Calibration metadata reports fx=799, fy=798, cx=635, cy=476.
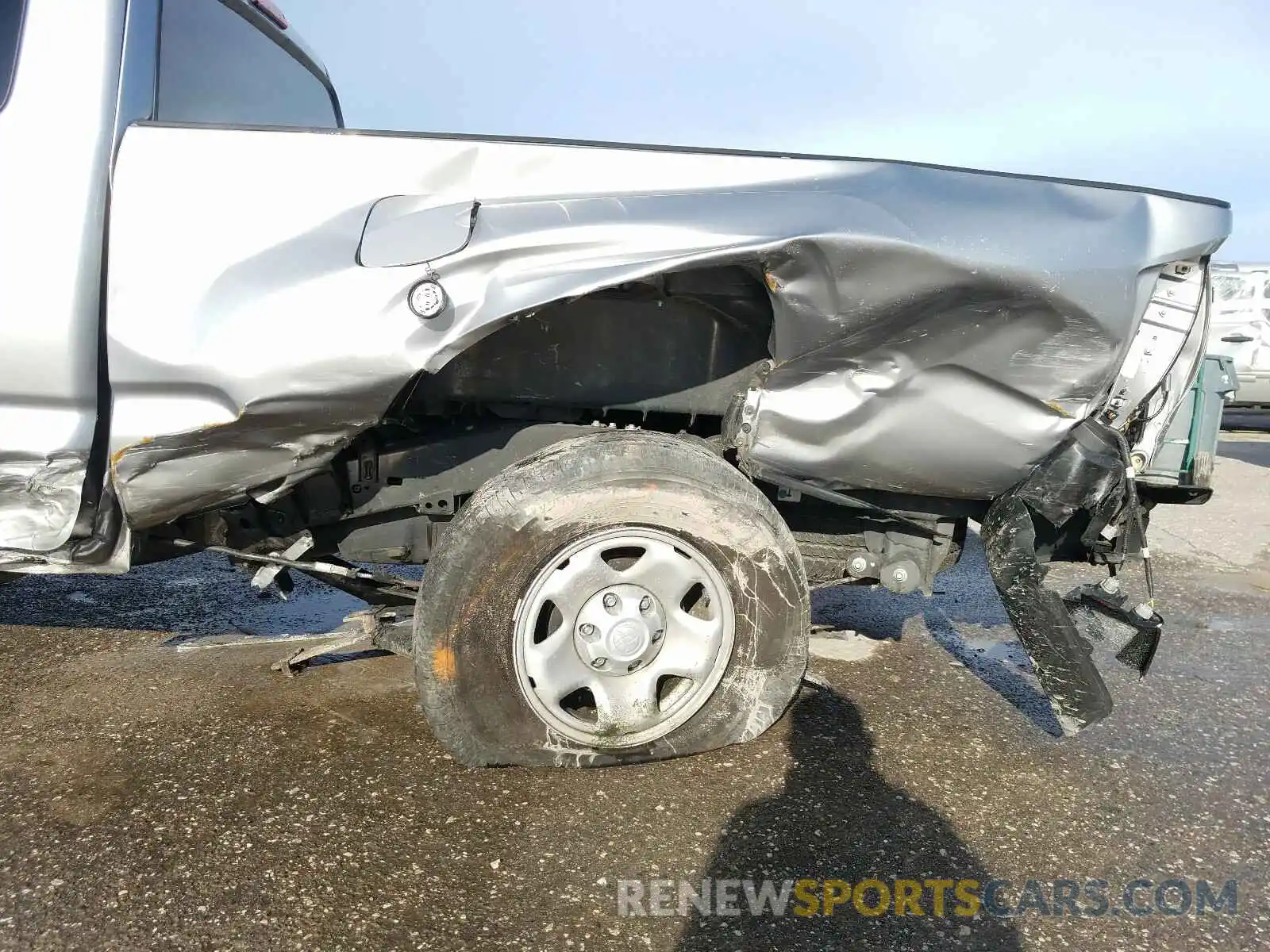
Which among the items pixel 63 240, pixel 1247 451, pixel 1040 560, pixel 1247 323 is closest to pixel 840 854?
pixel 1040 560

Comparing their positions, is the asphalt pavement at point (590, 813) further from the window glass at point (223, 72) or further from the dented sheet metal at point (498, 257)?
the window glass at point (223, 72)

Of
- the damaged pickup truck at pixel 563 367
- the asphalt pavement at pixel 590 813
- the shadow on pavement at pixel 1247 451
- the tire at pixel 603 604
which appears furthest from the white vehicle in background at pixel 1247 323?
the tire at pixel 603 604

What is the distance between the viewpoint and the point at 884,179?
2031 mm

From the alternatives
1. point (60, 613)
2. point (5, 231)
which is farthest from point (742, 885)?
point (60, 613)

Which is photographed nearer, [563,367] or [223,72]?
[563,367]

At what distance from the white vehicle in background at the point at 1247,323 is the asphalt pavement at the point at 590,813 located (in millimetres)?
8740

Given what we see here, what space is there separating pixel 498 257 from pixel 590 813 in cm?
148

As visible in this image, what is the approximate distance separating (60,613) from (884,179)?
3864 millimetres

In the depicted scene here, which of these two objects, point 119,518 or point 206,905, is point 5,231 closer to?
point 119,518

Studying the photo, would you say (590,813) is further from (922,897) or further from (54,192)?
(54,192)

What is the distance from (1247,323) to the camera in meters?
10.2

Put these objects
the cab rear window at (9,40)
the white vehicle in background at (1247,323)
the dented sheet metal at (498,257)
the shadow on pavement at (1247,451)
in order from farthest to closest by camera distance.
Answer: the white vehicle in background at (1247,323)
the shadow on pavement at (1247,451)
the cab rear window at (9,40)
the dented sheet metal at (498,257)

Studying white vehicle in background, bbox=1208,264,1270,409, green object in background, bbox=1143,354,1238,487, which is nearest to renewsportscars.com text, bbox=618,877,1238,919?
green object in background, bbox=1143,354,1238,487

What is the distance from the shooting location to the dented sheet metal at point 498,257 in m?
1.96
